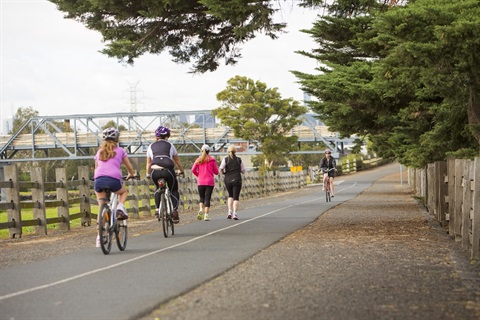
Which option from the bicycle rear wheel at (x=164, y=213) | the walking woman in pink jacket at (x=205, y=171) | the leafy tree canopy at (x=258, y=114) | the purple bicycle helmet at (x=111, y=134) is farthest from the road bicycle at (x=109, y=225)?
the leafy tree canopy at (x=258, y=114)

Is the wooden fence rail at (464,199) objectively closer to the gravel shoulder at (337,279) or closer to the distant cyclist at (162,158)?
the gravel shoulder at (337,279)

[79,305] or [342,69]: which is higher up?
[342,69]

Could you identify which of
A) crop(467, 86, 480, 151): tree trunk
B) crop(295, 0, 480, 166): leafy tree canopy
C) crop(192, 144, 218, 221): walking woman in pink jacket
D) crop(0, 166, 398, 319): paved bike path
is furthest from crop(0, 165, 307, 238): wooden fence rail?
crop(467, 86, 480, 151): tree trunk

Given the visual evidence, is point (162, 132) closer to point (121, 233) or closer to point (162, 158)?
point (162, 158)

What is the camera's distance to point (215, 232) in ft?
48.0

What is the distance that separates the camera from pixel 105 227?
34.4 feet

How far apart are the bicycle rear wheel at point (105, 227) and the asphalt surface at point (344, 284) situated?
6.40 feet

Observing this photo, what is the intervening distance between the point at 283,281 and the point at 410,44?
404 centimetres

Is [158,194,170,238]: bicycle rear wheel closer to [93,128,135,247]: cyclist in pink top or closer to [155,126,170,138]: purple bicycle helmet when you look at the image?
[155,126,170,138]: purple bicycle helmet

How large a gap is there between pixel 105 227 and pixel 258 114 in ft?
165

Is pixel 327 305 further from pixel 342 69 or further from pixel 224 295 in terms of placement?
pixel 342 69

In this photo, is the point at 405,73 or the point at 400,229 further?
the point at 400,229

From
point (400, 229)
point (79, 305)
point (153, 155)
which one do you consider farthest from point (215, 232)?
point (79, 305)

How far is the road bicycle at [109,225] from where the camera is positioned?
10422 millimetres
